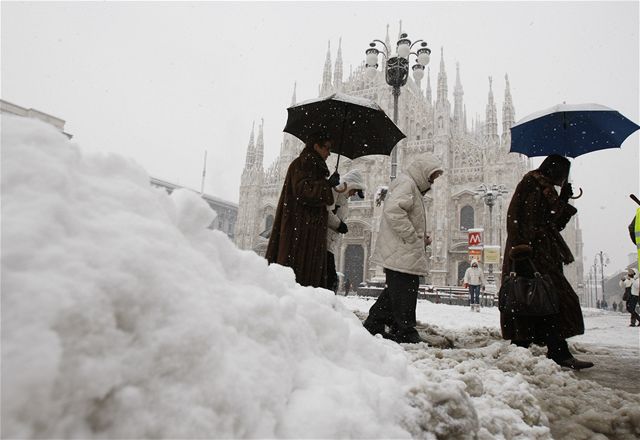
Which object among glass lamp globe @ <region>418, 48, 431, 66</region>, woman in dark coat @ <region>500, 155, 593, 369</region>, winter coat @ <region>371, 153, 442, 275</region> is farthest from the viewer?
glass lamp globe @ <region>418, 48, 431, 66</region>

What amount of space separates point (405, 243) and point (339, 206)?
755 millimetres

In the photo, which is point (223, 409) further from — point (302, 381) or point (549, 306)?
point (549, 306)

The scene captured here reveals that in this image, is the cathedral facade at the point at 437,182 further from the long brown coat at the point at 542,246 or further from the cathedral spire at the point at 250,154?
the long brown coat at the point at 542,246

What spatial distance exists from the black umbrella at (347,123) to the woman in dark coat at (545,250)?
1.67 m

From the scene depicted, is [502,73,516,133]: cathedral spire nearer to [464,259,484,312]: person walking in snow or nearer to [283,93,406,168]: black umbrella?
[464,259,484,312]: person walking in snow

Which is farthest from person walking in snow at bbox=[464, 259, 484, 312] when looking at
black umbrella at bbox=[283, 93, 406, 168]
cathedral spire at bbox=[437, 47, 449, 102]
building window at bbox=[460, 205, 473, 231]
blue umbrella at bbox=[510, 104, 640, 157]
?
cathedral spire at bbox=[437, 47, 449, 102]

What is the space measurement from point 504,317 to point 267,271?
2678 millimetres

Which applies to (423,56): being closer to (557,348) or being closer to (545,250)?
(545,250)

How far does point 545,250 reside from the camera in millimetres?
2973

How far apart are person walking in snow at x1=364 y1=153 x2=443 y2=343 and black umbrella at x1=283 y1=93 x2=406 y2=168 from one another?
2.85 feet

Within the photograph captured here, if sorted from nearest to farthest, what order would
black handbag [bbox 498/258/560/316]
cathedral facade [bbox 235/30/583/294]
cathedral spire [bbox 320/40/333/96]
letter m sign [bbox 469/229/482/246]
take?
black handbag [bbox 498/258/560/316]
letter m sign [bbox 469/229/482/246]
cathedral facade [bbox 235/30/583/294]
cathedral spire [bbox 320/40/333/96]

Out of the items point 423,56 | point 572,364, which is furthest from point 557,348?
point 423,56

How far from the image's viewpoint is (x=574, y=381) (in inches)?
88.0

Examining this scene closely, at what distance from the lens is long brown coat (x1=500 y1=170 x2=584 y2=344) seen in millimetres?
2918
